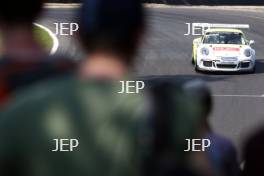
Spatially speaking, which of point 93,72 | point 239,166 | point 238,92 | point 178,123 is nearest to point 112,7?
point 93,72

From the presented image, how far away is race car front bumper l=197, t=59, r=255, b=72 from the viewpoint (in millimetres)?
15562

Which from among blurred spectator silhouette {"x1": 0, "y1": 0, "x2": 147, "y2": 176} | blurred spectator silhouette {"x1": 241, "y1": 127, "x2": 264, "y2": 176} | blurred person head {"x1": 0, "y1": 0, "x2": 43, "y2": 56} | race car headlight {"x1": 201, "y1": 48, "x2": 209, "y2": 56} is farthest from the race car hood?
blurred spectator silhouette {"x1": 0, "y1": 0, "x2": 147, "y2": 176}

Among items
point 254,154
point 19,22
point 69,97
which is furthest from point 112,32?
point 254,154

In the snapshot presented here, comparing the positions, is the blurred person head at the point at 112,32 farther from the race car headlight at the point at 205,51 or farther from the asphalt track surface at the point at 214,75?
the race car headlight at the point at 205,51

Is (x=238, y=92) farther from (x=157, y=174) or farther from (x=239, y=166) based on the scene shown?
(x=157, y=174)

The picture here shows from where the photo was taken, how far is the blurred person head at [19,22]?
2.26 m

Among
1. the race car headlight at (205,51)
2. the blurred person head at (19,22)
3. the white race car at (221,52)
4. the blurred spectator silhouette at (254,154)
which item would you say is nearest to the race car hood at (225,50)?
the white race car at (221,52)

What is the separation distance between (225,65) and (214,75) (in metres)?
0.32

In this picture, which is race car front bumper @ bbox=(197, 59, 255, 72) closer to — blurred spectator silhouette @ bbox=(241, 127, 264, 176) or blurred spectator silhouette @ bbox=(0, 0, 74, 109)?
blurred spectator silhouette @ bbox=(241, 127, 264, 176)

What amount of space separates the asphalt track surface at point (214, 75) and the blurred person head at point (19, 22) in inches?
274

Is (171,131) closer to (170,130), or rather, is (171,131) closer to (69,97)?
(170,130)

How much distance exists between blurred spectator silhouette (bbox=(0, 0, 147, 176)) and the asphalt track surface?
7.29 m

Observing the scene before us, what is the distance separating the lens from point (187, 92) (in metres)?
2.03

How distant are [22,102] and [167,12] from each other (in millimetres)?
20276
